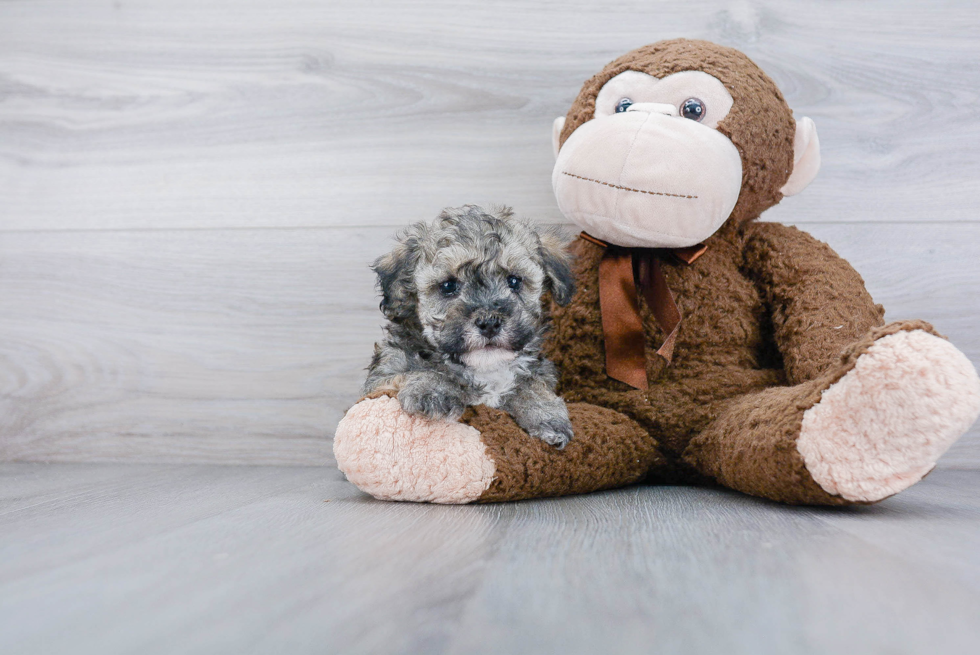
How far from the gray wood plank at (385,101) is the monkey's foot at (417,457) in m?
0.88

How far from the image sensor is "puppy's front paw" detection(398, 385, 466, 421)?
1271 mm

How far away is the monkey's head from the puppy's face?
5.6 inches

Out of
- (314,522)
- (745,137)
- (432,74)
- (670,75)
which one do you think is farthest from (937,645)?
(432,74)

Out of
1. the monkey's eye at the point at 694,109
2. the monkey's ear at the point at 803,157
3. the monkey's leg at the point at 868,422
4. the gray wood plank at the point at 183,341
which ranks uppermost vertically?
the monkey's eye at the point at 694,109

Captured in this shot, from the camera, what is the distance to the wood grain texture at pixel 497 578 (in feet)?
2.25

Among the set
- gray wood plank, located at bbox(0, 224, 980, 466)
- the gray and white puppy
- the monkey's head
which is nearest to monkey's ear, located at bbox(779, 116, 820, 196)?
the monkey's head

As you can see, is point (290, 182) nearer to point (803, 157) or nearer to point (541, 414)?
point (541, 414)

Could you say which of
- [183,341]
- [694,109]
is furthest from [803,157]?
[183,341]

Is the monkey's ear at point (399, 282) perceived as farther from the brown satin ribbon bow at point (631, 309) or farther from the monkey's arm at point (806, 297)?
the monkey's arm at point (806, 297)

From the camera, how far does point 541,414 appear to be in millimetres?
1359

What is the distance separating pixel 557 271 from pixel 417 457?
1.70ft

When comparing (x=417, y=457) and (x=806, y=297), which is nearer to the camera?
(x=417, y=457)

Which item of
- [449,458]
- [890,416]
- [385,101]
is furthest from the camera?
[385,101]

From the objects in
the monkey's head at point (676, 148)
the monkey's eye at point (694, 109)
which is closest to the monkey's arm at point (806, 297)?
the monkey's head at point (676, 148)
